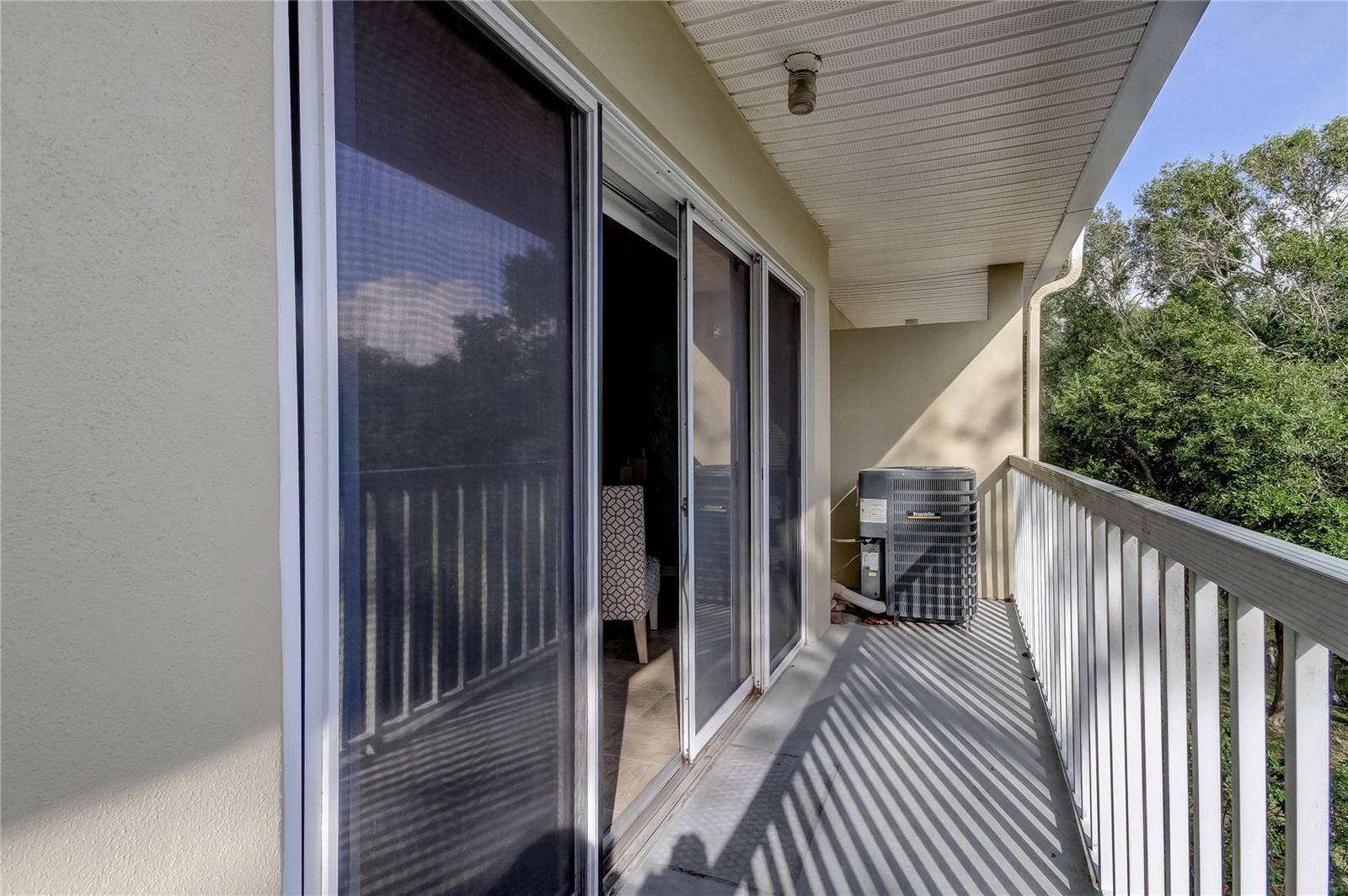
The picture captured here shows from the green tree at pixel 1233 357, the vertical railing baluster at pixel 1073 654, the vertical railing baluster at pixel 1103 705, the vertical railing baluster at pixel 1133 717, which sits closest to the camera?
the vertical railing baluster at pixel 1133 717

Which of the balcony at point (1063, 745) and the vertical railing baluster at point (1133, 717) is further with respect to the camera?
the vertical railing baluster at point (1133, 717)

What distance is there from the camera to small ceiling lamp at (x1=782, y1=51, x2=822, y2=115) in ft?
7.75

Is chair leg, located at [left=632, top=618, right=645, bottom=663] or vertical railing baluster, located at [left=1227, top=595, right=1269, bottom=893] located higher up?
vertical railing baluster, located at [left=1227, top=595, right=1269, bottom=893]

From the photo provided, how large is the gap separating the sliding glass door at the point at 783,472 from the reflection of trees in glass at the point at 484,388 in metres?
1.93

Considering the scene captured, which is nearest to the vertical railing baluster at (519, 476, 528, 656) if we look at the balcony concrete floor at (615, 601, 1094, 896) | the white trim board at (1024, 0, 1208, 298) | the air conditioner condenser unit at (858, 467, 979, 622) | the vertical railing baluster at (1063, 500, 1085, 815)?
the balcony concrete floor at (615, 601, 1094, 896)

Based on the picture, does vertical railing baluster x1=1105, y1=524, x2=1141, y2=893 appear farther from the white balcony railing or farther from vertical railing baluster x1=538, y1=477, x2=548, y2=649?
vertical railing baluster x1=538, y1=477, x2=548, y2=649

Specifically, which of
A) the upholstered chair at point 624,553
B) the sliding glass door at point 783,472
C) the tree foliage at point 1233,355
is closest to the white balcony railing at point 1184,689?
the sliding glass door at point 783,472

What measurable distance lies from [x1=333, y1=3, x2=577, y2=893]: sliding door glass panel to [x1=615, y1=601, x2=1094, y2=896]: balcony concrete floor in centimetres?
66

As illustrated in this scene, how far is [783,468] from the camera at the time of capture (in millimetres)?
3748

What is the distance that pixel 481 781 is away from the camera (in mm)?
1380

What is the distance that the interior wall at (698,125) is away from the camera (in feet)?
5.61

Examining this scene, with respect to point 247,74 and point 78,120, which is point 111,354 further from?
point 247,74

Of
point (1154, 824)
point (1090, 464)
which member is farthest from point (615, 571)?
point (1090, 464)

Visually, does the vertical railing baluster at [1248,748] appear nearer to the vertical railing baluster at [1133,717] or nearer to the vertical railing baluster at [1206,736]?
the vertical railing baluster at [1206,736]
